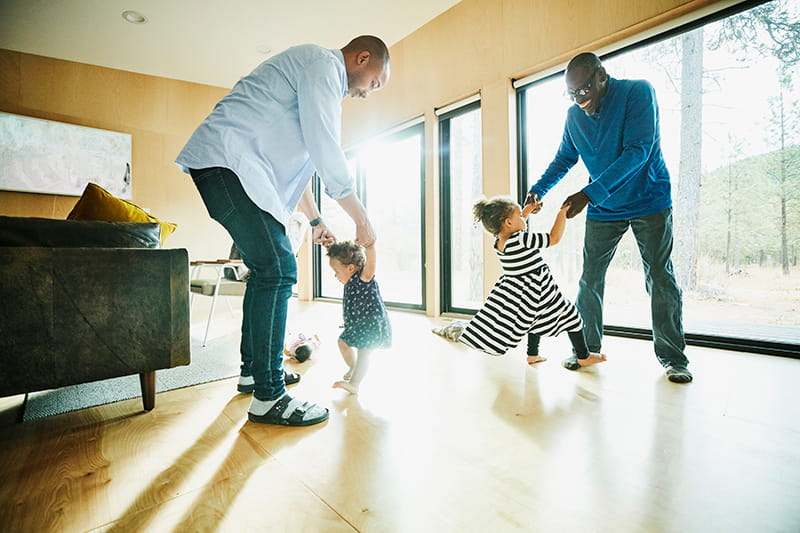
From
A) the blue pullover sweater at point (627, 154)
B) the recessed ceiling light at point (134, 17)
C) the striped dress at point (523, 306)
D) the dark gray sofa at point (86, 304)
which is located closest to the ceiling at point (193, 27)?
the recessed ceiling light at point (134, 17)

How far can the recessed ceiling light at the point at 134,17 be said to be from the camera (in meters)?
3.69

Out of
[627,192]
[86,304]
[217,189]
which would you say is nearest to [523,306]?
[627,192]

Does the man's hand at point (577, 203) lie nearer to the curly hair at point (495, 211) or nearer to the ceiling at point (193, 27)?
the curly hair at point (495, 211)

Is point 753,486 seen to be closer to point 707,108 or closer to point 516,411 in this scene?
point 516,411

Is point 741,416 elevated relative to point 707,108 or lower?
lower

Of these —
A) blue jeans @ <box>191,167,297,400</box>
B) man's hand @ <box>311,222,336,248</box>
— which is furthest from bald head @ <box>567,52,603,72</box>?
blue jeans @ <box>191,167,297,400</box>

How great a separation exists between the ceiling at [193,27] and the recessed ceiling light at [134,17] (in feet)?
0.14

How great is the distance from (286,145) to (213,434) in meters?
0.92

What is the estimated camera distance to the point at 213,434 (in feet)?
3.79

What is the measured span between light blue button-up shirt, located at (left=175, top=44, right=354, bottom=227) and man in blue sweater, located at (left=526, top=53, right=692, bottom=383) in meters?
1.08

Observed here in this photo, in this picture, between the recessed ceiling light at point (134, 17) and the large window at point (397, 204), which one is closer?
the recessed ceiling light at point (134, 17)

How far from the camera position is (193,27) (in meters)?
3.95

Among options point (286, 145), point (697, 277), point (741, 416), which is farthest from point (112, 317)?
point (697, 277)

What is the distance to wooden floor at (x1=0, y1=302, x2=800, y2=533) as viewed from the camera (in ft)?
2.44
